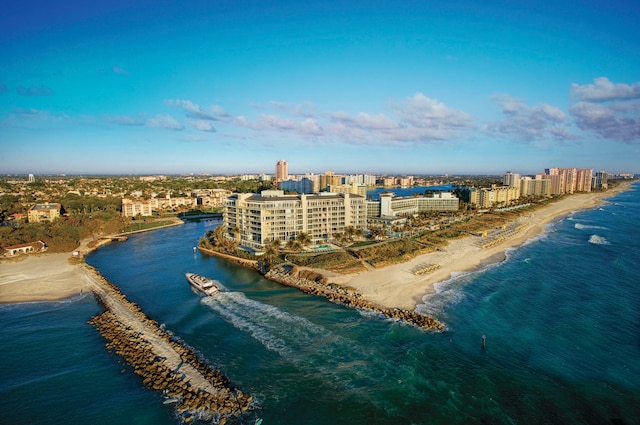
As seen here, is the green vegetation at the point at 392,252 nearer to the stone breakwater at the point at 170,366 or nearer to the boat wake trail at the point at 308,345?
the boat wake trail at the point at 308,345

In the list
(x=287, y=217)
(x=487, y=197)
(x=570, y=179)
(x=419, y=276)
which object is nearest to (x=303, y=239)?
(x=287, y=217)

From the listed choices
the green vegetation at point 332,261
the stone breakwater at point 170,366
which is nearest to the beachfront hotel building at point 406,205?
the green vegetation at point 332,261

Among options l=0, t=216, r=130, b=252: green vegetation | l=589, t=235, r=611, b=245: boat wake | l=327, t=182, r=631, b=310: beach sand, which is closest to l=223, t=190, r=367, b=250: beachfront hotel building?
l=327, t=182, r=631, b=310: beach sand

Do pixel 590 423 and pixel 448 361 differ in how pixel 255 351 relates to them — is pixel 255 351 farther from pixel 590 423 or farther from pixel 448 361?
pixel 590 423

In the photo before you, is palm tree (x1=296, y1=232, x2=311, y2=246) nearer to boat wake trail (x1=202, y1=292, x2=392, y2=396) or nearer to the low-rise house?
boat wake trail (x1=202, y1=292, x2=392, y2=396)

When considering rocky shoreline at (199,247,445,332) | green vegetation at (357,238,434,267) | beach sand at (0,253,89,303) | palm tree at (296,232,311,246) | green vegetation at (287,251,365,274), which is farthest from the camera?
palm tree at (296,232,311,246)

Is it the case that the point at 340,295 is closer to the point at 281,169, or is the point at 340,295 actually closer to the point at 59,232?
the point at 59,232
